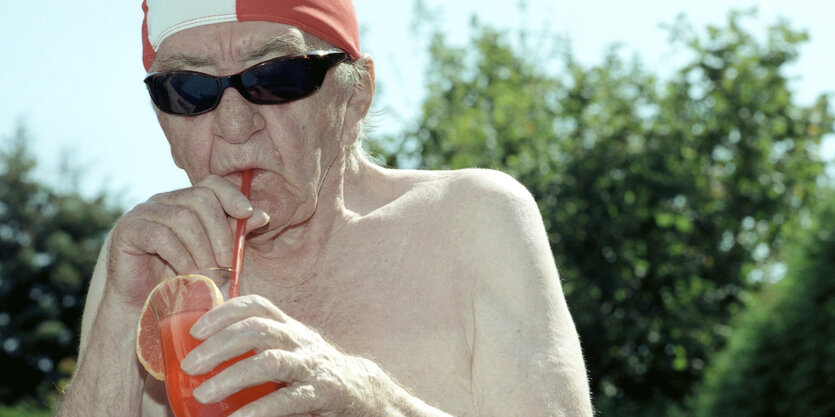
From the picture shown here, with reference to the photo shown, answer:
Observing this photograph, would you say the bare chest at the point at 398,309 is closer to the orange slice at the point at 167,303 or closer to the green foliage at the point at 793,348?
the orange slice at the point at 167,303

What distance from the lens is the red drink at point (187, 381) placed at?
1.87 meters

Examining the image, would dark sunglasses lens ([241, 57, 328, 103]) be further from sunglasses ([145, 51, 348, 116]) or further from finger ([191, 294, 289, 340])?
finger ([191, 294, 289, 340])

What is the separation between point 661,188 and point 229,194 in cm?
1168

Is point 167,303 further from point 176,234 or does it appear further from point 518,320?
point 518,320

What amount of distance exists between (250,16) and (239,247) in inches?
25.1

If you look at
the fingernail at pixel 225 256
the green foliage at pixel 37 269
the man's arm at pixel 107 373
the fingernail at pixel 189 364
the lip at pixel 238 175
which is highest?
the lip at pixel 238 175

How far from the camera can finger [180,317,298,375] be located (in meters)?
1.76

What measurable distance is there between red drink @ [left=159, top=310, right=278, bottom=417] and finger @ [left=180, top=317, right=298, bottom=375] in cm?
6

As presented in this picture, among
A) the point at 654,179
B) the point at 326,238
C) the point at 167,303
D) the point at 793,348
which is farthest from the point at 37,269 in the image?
the point at 167,303

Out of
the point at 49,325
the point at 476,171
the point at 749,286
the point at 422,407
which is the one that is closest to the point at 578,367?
the point at 422,407

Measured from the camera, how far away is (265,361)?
5.78 ft

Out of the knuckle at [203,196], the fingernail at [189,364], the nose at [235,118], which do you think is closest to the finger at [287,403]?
the fingernail at [189,364]

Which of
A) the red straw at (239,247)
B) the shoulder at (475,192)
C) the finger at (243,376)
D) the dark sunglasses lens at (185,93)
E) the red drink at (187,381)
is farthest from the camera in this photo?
the shoulder at (475,192)

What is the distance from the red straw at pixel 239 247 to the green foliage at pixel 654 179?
10.1 metres
